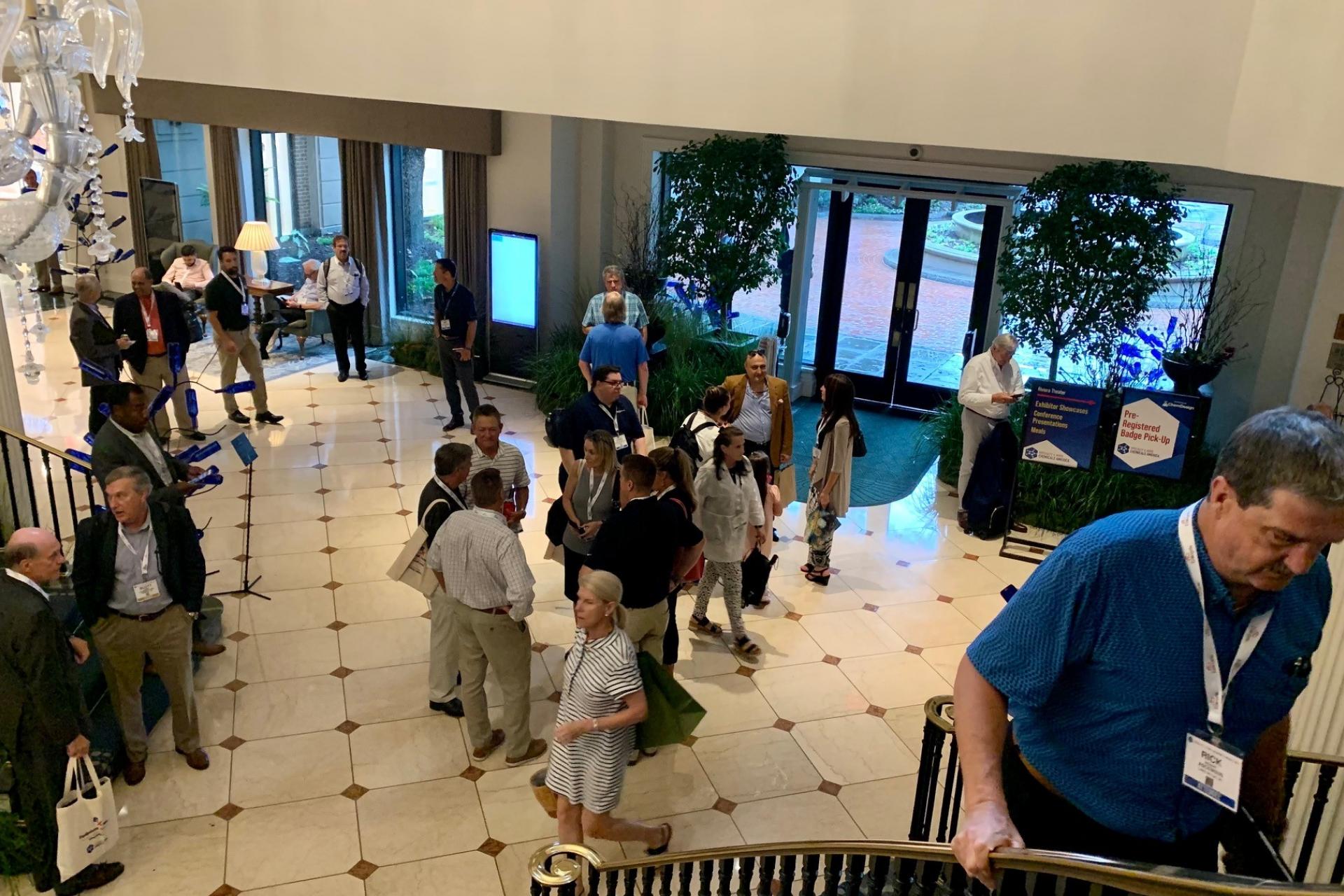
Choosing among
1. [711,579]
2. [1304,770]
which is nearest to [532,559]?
[711,579]

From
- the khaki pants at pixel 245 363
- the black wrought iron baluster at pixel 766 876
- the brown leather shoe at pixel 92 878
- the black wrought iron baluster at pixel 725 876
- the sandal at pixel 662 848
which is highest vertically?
the black wrought iron baluster at pixel 766 876

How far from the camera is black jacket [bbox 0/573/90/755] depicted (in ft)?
12.7

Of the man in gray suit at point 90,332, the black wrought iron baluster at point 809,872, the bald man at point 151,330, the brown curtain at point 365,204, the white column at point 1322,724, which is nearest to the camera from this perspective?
the black wrought iron baluster at point 809,872

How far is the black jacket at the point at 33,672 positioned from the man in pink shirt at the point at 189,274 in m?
8.92

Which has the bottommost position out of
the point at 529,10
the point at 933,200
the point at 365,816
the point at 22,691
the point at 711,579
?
the point at 365,816

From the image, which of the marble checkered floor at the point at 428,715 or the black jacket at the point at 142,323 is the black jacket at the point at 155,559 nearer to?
the marble checkered floor at the point at 428,715

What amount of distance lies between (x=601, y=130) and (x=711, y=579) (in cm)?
676

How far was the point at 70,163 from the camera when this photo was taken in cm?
368

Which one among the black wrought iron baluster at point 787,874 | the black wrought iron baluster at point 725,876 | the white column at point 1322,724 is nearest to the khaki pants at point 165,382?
the black wrought iron baluster at point 725,876

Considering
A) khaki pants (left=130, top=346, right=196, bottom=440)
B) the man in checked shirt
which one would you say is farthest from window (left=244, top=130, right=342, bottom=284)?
the man in checked shirt

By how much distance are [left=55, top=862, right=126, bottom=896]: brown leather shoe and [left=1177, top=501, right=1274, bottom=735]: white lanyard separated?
430 centimetres

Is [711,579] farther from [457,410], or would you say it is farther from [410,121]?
[410,121]

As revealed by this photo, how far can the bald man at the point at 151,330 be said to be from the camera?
28.4ft

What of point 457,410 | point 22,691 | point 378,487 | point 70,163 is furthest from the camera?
point 457,410
